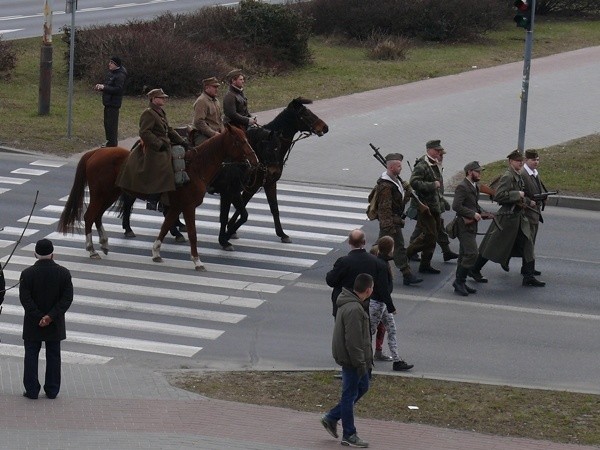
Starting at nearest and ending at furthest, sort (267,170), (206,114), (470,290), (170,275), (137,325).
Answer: (137,325), (470,290), (170,275), (267,170), (206,114)

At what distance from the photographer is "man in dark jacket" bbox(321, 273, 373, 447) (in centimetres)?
1172

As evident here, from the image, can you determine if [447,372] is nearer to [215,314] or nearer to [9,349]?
[215,314]

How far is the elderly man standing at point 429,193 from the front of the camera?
17875mm

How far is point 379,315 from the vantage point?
46.4 ft

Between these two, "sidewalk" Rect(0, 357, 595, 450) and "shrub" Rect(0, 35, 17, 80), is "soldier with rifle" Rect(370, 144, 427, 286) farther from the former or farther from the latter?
"shrub" Rect(0, 35, 17, 80)

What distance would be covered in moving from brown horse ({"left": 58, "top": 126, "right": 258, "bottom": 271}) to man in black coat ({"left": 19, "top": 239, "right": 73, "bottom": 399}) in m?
5.43

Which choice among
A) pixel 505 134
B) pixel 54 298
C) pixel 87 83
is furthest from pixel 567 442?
pixel 87 83

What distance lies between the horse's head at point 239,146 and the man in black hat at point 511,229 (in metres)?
3.34

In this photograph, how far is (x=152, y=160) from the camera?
59.2 ft

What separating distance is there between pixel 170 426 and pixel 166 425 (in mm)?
45

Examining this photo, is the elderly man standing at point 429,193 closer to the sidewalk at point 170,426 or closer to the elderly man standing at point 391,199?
the elderly man standing at point 391,199

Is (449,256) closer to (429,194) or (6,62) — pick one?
(429,194)

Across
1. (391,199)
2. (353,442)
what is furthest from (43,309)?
(391,199)

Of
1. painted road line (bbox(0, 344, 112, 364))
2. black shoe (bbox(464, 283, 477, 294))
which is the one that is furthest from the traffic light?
painted road line (bbox(0, 344, 112, 364))
